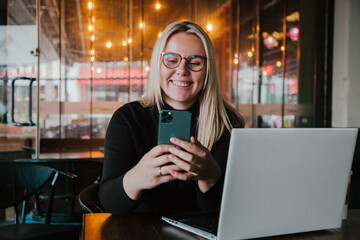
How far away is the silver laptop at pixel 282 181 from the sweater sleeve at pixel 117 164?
0.27 metres

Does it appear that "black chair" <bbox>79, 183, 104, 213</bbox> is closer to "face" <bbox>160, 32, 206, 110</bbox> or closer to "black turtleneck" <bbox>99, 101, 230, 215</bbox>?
"black turtleneck" <bbox>99, 101, 230, 215</bbox>

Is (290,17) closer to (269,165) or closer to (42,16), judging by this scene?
(42,16)

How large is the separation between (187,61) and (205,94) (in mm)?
181

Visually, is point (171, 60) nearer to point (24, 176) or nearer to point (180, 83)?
point (180, 83)

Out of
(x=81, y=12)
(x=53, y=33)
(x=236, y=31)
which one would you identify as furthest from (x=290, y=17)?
(x=53, y=33)

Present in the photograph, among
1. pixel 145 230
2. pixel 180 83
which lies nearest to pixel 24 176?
pixel 180 83

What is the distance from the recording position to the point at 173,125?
94 cm

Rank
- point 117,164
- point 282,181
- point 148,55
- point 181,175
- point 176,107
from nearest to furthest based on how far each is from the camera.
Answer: point 282,181 → point 181,175 → point 117,164 → point 176,107 → point 148,55

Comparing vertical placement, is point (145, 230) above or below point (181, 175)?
below

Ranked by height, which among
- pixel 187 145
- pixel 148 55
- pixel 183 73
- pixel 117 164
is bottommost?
pixel 117 164

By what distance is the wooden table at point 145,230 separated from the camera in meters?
0.94

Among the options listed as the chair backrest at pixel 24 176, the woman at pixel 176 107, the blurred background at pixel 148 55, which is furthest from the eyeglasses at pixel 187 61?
the blurred background at pixel 148 55

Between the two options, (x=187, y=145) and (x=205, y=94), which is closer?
(x=187, y=145)

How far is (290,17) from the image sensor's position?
5.52m
